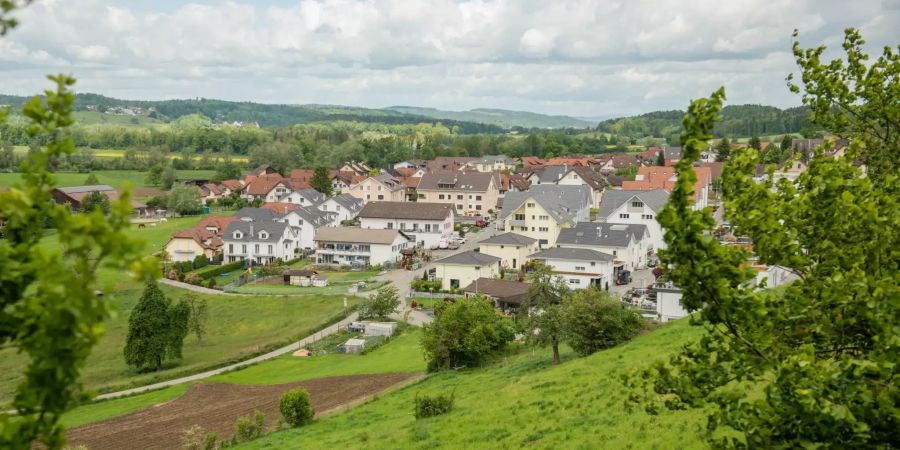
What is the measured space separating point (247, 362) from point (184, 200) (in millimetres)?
58128

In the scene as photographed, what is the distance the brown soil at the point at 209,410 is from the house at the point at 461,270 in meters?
21.0

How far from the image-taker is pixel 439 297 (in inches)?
1973

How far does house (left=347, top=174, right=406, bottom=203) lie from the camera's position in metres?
91.2

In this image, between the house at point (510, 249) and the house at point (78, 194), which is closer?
the house at point (510, 249)

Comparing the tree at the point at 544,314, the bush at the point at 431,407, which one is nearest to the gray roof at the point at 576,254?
the tree at the point at 544,314

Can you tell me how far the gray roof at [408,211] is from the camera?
69.9m

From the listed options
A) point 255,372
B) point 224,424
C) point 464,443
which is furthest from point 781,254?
point 255,372

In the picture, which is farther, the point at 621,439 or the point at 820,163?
the point at 621,439

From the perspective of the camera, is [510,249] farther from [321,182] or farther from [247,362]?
[321,182]

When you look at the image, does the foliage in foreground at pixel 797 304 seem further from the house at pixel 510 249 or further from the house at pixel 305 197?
the house at pixel 305 197

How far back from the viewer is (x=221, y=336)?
1762 inches

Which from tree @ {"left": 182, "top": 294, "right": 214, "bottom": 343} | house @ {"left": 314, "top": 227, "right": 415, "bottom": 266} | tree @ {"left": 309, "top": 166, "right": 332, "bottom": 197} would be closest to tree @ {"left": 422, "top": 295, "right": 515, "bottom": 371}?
tree @ {"left": 182, "top": 294, "right": 214, "bottom": 343}

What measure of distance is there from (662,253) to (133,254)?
4.15 m

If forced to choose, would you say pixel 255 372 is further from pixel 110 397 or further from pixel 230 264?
pixel 230 264
